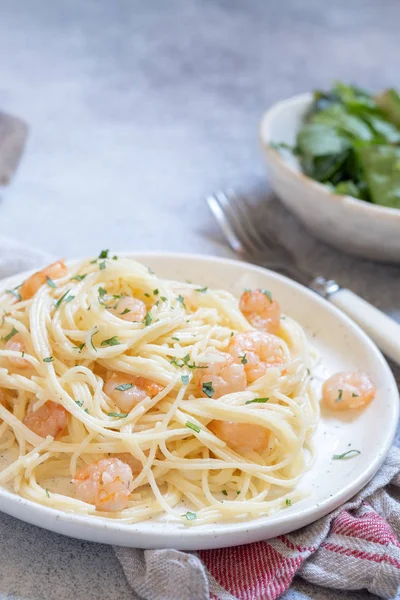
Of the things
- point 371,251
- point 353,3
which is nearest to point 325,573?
point 371,251

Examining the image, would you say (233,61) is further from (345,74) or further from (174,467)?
(174,467)

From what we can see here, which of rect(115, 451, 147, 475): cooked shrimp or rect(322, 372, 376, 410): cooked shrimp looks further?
rect(322, 372, 376, 410): cooked shrimp

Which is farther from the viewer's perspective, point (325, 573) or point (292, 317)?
point (292, 317)

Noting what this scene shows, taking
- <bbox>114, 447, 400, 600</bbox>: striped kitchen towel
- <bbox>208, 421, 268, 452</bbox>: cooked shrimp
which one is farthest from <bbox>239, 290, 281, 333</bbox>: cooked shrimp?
<bbox>114, 447, 400, 600</bbox>: striped kitchen towel

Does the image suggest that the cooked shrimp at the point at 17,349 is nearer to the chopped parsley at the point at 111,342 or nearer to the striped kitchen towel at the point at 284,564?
the chopped parsley at the point at 111,342

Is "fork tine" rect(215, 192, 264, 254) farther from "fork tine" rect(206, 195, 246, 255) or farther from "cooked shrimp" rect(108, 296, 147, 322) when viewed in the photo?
"cooked shrimp" rect(108, 296, 147, 322)

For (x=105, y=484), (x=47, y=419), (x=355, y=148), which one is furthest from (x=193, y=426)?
(x=355, y=148)

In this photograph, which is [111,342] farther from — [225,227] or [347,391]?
[225,227]
